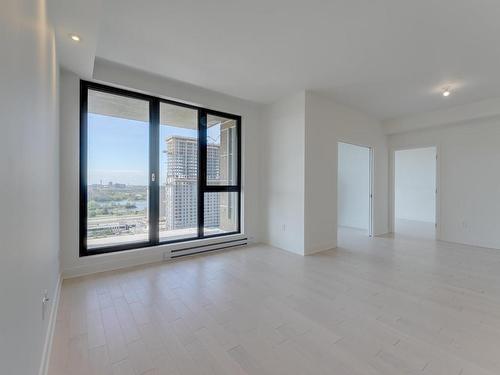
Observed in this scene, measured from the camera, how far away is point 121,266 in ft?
10.8

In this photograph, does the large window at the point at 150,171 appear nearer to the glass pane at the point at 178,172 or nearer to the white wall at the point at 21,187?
the glass pane at the point at 178,172

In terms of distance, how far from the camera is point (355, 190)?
253 inches

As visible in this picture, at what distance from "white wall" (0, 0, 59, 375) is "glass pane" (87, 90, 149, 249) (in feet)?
5.90

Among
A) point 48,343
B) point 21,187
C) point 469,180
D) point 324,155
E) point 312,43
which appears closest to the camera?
point 21,187

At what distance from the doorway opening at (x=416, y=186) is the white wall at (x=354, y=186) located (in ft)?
6.36

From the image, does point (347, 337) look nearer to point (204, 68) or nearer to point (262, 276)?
point (262, 276)

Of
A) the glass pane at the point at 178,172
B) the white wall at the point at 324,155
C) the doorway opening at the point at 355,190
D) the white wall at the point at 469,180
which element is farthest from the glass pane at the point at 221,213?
the white wall at the point at 469,180

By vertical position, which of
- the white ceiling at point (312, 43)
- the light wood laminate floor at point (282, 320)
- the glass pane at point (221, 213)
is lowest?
the light wood laminate floor at point (282, 320)

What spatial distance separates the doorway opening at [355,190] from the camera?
5830 mm

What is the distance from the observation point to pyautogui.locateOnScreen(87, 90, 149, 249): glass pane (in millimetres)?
3205

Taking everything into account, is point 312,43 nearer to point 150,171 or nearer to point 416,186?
point 150,171

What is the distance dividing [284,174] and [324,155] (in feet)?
2.67

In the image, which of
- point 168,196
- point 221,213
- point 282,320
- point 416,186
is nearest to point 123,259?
point 168,196

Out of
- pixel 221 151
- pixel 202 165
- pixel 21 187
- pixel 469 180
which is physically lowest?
pixel 21 187
